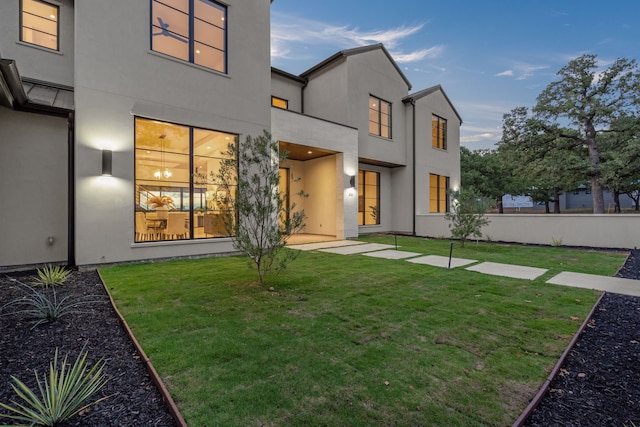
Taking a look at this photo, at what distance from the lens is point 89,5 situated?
593 centimetres

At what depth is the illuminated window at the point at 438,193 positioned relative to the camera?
15430 mm

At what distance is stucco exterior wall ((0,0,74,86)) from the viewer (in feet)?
20.2

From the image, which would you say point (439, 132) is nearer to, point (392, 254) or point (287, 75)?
point (287, 75)

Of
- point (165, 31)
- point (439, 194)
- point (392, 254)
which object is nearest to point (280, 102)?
point (165, 31)

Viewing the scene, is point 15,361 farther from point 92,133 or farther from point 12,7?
point 12,7

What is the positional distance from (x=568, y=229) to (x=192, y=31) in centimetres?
1251

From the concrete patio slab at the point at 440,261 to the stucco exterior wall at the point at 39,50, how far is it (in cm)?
902

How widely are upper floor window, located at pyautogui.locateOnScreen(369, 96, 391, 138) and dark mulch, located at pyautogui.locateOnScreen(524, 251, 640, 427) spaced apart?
10.9m

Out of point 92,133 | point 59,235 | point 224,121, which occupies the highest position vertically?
point 224,121

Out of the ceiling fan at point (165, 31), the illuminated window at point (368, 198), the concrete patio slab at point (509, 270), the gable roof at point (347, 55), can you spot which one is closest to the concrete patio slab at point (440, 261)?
the concrete patio slab at point (509, 270)

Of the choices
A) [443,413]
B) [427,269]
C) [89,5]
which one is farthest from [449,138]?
[443,413]

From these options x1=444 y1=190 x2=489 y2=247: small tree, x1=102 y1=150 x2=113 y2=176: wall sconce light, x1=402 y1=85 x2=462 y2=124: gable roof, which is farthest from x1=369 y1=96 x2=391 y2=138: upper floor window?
x1=102 y1=150 x2=113 y2=176: wall sconce light

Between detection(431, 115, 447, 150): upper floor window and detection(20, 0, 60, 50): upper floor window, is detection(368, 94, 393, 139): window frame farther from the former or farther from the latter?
detection(20, 0, 60, 50): upper floor window

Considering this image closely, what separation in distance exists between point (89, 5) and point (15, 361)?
6.67 meters
